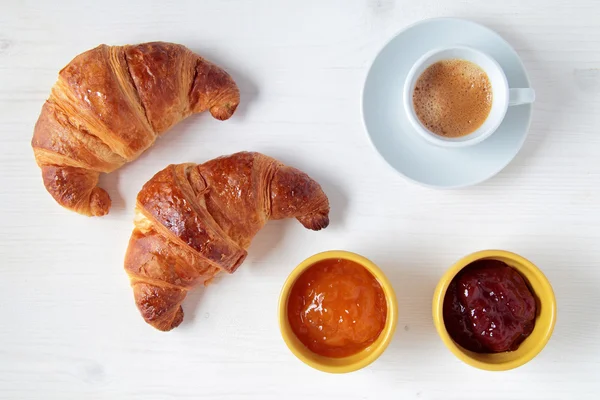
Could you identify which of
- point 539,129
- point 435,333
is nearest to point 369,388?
point 435,333

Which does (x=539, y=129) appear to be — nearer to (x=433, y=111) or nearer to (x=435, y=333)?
(x=433, y=111)

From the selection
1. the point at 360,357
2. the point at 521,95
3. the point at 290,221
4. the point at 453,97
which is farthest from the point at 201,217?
the point at 521,95

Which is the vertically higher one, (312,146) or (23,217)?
(312,146)

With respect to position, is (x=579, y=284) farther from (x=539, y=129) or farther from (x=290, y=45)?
(x=290, y=45)

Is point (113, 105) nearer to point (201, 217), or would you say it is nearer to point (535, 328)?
point (201, 217)

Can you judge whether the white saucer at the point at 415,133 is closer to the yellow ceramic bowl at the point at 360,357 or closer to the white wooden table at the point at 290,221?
the white wooden table at the point at 290,221

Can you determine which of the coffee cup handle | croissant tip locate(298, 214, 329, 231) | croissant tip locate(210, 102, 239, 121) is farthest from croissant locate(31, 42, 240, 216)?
the coffee cup handle

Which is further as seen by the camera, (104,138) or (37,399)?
(37,399)

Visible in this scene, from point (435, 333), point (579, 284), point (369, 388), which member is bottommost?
point (369, 388)
